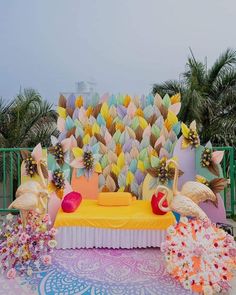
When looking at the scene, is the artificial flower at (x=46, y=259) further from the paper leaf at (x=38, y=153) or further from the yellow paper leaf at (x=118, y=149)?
the yellow paper leaf at (x=118, y=149)

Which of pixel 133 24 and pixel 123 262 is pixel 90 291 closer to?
pixel 123 262

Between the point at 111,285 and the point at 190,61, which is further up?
the point at 190,61

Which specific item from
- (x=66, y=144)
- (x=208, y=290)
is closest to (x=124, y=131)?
(x=66, y=144)

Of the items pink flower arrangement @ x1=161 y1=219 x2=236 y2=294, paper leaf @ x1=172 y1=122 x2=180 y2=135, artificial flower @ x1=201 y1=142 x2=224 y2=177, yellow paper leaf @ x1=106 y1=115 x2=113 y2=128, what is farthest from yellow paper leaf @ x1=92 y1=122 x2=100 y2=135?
pink flower arrangement @ x1=161 y1=219 x2=236 y2=294

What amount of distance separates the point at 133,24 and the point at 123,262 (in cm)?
525

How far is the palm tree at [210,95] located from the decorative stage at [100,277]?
3.73 metres

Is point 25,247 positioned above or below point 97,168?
below

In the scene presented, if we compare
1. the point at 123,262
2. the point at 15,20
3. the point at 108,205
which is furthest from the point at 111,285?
the point at 15,20

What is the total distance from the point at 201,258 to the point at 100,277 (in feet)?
2.61

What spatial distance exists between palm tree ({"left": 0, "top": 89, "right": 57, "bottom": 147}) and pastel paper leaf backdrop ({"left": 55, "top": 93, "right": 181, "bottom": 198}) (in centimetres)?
248

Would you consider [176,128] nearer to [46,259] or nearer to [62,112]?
[62,112]

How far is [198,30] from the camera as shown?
730 cm

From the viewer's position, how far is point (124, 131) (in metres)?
3.77

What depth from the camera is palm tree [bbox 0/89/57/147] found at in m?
6.04
